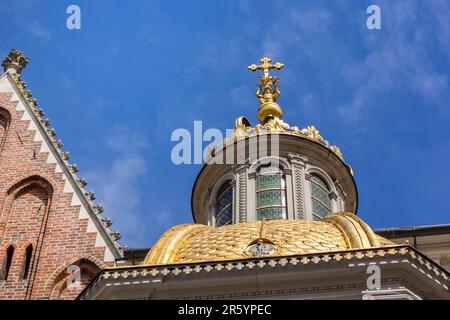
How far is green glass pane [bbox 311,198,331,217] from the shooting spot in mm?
22844

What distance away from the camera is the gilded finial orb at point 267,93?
25.3 metres

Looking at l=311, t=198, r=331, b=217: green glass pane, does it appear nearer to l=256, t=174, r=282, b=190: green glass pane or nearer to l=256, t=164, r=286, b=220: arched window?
l=256, t=164, r=286, b=220: arched window

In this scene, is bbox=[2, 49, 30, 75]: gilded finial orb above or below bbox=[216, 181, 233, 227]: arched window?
above

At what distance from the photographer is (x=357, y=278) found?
47.8 feet

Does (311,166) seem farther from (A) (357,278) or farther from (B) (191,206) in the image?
(A) (357,278)

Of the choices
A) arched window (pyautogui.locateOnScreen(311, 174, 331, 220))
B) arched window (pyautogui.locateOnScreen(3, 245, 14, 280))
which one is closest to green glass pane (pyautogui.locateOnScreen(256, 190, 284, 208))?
arched window (pyautogui.locateOnScreen(311, 174, 331, 220))

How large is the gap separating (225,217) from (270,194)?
49.6 inches

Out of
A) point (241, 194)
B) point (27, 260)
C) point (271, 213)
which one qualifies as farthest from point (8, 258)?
point (271, 213)

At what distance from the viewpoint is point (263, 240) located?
16.2 m

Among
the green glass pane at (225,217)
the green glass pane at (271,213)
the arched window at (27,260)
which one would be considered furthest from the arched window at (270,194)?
the arched window at (27,260)

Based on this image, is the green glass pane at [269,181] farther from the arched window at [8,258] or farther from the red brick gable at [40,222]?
the arched window at [8,258]

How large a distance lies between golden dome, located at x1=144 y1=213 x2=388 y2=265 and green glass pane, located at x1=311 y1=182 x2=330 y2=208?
16.0 ft

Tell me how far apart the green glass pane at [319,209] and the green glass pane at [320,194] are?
0.48 feet
